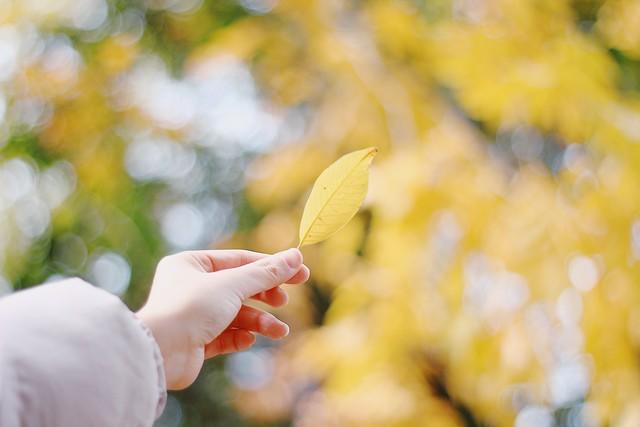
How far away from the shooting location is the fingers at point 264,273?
230 mm

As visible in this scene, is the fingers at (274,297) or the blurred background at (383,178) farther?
the blurred background at (383,178)

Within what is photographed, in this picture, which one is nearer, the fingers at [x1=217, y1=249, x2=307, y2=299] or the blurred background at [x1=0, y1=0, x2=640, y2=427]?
the fingers at [x1=217, y1=249, x2=307, y2=299]

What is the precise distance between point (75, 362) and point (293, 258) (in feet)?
0.24

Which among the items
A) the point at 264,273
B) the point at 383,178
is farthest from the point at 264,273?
the point at 383,178

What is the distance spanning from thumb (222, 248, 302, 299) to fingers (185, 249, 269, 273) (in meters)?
0.02

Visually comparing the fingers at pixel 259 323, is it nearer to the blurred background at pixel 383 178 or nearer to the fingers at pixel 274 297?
the fingers at pixel 274 297

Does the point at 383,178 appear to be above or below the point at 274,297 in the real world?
below

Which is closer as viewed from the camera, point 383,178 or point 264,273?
point 264,273

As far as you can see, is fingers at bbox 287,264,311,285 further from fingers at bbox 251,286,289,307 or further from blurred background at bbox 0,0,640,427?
blurred background at bbox 0,0,640,427

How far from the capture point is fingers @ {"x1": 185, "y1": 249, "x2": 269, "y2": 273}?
0.84 feet

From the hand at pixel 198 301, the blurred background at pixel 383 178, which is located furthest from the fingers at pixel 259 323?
the blurred background at pixel 383 178

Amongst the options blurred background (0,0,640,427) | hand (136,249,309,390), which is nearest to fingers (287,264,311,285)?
hand (136,249,309,390)

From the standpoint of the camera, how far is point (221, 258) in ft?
0.86

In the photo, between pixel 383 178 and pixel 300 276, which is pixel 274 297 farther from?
pixel 383 178
